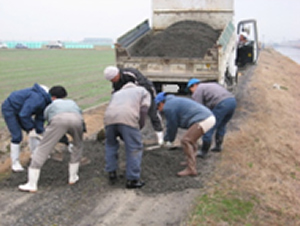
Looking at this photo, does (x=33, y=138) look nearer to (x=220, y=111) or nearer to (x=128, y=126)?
(x=128, y=126)

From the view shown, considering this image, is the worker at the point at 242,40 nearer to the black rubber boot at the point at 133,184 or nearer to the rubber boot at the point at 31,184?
the black rubber boot at the point at 133,184

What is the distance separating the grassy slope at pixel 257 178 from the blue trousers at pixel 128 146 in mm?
1006

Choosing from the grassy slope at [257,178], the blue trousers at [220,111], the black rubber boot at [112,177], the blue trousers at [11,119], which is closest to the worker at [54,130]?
the black rubber boot at [112,177]

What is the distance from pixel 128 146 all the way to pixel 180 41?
19.3 ft

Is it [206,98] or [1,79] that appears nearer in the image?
[206,98]

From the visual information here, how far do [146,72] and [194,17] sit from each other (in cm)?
340

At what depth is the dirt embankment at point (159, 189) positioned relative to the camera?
4.79m

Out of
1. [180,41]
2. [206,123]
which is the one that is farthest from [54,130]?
[180,41]

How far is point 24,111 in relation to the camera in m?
5.68

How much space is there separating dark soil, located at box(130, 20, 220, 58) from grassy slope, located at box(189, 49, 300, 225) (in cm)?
230

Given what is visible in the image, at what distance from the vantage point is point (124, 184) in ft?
18.8

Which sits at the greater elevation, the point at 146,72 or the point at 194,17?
the point at 194,17

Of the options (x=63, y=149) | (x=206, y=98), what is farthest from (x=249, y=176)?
(x=63, y=149)

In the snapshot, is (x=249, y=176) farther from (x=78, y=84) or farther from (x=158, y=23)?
(x=78, y=84)
